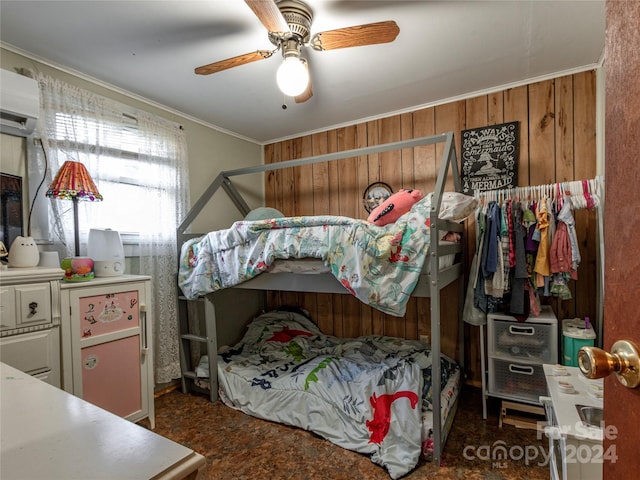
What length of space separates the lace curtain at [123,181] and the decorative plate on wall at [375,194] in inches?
64.7

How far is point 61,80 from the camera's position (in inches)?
80.3

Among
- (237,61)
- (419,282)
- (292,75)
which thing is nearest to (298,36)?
(292,75)

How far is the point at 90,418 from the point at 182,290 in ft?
6.86

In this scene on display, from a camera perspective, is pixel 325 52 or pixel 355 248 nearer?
pixel 355 248

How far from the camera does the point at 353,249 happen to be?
1813 millimetres

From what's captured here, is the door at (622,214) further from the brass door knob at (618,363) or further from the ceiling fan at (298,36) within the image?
the ceiling fan at (298,36)

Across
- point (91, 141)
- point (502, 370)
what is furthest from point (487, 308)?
point (91, 141)

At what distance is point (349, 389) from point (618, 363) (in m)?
1.74

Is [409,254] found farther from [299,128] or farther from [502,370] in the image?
[299,128]

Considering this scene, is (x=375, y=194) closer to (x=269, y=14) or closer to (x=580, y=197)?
(x=580, y=197)

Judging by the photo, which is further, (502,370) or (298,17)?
(502,370)

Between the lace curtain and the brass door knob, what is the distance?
2551 millimetres

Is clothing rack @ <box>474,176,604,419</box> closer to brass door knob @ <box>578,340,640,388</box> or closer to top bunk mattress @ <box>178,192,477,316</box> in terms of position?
top bunk mattress @ <box>178,192,477,316</box>

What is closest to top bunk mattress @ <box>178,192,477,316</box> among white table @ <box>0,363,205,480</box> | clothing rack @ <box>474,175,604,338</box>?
clothing rack @ <box>474,175,604,338</box>
